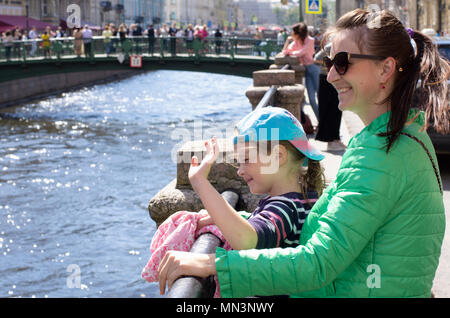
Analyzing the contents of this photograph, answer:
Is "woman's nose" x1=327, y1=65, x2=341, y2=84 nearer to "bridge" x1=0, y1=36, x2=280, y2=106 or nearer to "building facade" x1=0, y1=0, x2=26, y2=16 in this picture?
"bridge" x1=0, y1=36, x2=280, y2=106

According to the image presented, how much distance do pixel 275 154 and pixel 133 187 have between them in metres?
16.3

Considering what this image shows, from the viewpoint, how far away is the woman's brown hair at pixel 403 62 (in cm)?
178

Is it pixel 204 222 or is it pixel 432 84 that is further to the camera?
pixel 204 222

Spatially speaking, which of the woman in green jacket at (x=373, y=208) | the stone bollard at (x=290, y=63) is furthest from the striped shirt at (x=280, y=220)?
the stone bollard at (x=290, y=63)

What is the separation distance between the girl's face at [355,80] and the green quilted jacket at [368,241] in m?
0.13

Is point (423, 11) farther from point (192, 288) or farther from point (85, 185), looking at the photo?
point (192, 288)

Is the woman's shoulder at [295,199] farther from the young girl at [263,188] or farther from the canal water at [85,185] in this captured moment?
the canal water at [85,185]

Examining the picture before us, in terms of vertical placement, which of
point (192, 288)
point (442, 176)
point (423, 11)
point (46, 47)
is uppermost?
point (423, 11)

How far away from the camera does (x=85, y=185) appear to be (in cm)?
1869

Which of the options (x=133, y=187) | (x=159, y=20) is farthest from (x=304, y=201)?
(x=159, y=20)

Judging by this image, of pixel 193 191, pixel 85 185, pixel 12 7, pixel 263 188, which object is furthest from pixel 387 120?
pixel 12 7

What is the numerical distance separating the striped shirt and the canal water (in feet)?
4.23

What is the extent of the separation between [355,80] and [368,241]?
42 cm

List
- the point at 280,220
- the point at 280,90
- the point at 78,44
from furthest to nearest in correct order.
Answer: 1. the point at 78,44
2. the point at 280,90
3. the point at 280,220
